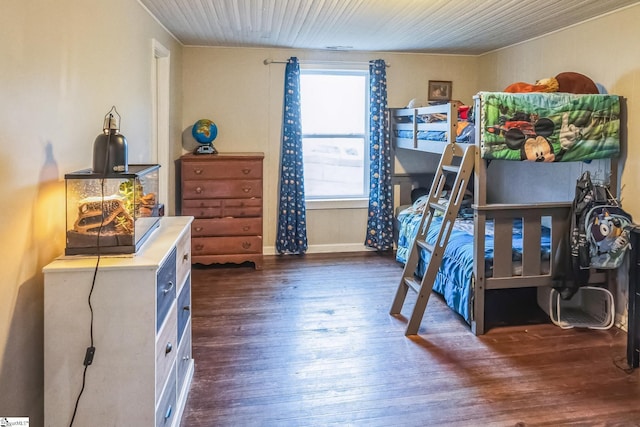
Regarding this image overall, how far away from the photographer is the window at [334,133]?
5.09 m

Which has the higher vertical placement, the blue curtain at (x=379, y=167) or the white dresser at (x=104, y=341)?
the blue curtain at (x=379, y=167)

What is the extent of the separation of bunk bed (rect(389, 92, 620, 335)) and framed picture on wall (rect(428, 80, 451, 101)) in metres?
1.90

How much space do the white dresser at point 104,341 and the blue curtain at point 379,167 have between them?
12.0 ft

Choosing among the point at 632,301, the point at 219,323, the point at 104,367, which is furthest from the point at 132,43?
the point at 632,301

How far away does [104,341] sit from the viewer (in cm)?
160

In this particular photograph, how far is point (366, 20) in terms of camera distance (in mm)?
3646

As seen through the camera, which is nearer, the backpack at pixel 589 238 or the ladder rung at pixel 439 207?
the backpack at pixel 589 238

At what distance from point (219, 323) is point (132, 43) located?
196 centimetres

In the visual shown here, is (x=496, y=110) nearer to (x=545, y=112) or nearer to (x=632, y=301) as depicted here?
(x=545, y=112)

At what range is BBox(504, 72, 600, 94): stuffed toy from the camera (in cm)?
318

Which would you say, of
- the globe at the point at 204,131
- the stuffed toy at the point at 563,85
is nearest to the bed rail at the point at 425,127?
the stuffed toy at the point at 563,85

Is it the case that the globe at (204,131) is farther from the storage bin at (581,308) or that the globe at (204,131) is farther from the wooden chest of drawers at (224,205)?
the storage bin at (581,308)

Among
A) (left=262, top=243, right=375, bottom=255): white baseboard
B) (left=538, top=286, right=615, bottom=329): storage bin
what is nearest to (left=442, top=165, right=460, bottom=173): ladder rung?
(left=538, top=286, right=615, bottom=329): storage bin

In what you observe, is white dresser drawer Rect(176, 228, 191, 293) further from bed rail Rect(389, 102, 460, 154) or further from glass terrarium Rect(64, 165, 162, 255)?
bed rail Rect(389, 102, 460, 154)
